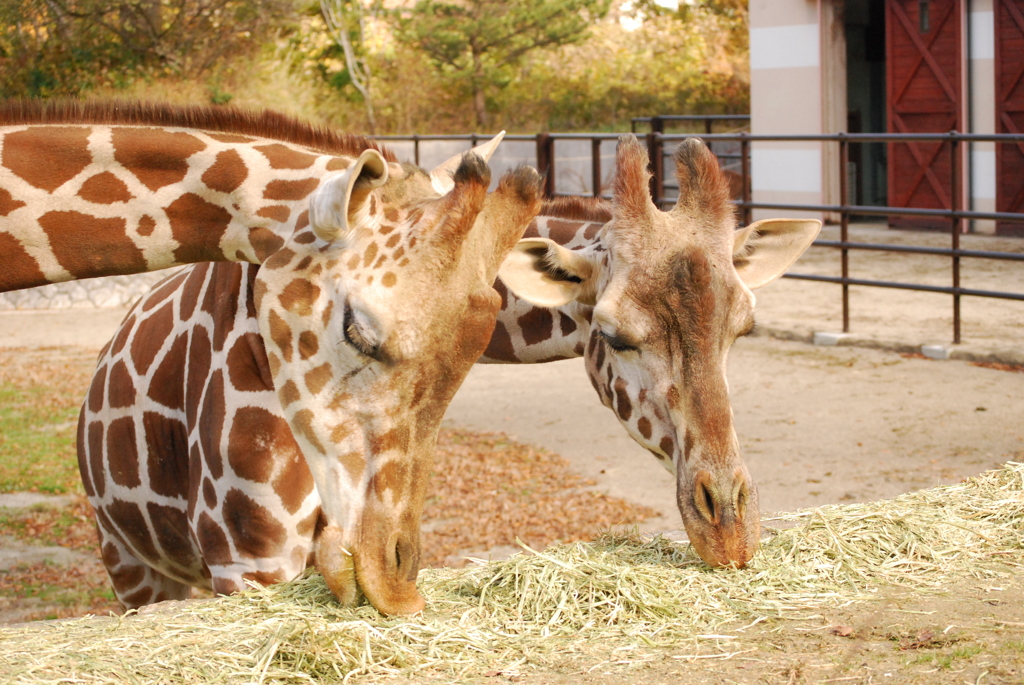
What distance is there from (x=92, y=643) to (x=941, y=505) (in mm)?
2612

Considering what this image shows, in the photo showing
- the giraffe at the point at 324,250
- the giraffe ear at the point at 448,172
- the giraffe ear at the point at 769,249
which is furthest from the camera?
the giraffe ear at the point at 769,249

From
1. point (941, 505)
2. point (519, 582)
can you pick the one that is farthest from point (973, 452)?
point (519, 582)

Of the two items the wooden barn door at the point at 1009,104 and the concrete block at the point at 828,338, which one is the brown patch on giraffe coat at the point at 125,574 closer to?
the concrete block at the point at 828,338

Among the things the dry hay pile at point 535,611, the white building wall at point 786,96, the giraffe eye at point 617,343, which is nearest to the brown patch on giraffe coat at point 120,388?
the dry hay pile at point 535,611

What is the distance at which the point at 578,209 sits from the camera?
159 inches

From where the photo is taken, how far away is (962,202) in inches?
551

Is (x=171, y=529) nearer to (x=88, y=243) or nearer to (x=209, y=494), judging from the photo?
(x=209, y=494)

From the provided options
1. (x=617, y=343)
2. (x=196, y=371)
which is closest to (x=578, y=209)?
(x=617, y=343)

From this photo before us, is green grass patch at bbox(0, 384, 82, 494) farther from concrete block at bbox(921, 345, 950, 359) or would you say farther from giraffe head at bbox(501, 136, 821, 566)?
concrete block at bbox(921, 345, 950, 359)

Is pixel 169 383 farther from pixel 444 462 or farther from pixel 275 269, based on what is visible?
pixel 444 462

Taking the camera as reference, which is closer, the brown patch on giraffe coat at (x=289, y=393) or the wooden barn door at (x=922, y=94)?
the brown patch on giraffe coat at (x=289, y=393)

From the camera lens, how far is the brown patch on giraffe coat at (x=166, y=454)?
3.36m

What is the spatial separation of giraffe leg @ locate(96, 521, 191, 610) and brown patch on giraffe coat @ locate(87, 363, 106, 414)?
1.50ft

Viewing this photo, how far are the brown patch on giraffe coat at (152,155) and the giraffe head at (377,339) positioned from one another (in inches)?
13.8
